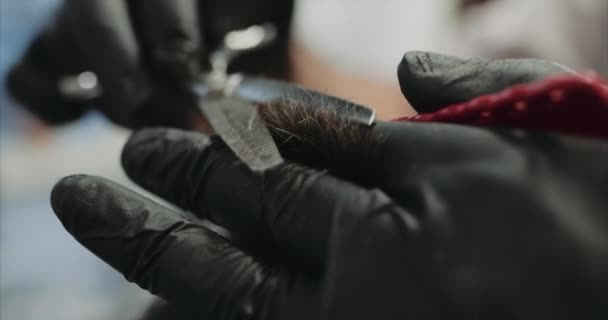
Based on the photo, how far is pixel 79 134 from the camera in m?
0.88

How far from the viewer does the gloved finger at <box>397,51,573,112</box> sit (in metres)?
0.46

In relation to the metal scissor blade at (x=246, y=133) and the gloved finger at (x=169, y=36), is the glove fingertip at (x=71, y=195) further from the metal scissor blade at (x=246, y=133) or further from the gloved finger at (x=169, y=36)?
the gloved finger at (x=169, y=36)

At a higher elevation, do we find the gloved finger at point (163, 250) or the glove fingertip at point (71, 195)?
the glove fingertip at point (71, 195)

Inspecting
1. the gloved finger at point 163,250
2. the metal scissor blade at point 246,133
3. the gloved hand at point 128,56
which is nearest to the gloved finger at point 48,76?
the gloved hand at point 128,56

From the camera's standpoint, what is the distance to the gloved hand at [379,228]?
0.38m

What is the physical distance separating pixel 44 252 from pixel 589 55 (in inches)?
35.2

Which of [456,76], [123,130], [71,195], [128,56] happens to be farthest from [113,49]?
[456,76]

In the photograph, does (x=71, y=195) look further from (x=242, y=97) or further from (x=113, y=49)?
(x=113, y=49)

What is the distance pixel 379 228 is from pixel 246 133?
0.16 metres

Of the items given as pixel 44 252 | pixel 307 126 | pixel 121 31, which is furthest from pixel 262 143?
pixel 121 31

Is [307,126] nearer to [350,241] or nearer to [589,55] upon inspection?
[350,241]

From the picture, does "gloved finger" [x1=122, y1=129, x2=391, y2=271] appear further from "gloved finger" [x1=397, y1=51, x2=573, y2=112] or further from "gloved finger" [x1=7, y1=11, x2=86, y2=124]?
"gloved finger" [x1=7, y1=11, x2=86, y2=124]

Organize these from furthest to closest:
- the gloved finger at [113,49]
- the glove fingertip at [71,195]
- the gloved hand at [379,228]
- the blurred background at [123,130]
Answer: the gloved finger at [113,49], the blurred background at [123,130], the glove fingertip at [71,195], the gloved hand at [379,228]

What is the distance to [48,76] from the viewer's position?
950 mm
